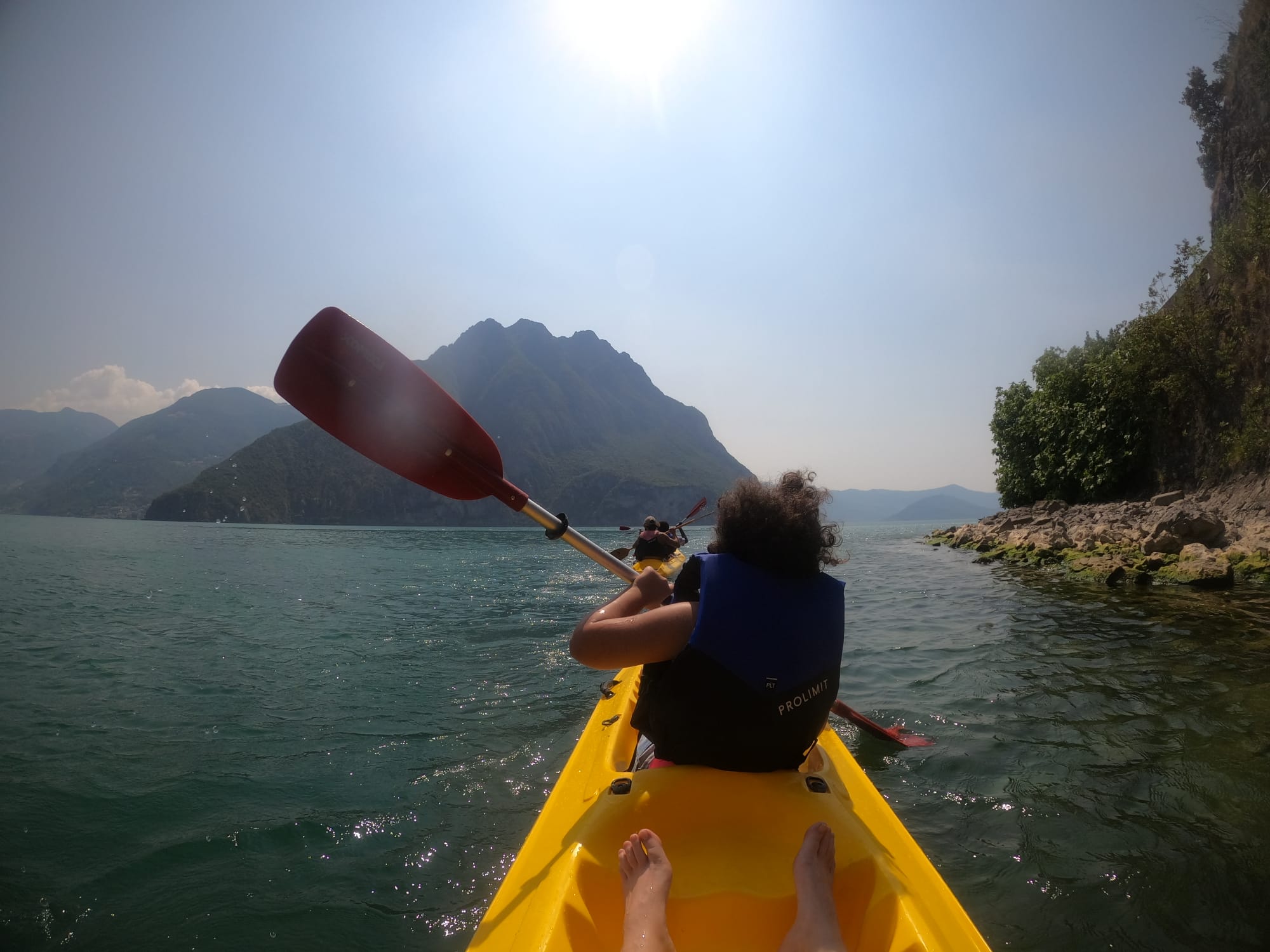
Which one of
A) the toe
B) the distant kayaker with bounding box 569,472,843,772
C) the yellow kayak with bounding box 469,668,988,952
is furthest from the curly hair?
the toe

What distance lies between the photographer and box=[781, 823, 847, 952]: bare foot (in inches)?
62.2

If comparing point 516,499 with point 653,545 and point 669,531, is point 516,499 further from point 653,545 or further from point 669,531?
point 669,531

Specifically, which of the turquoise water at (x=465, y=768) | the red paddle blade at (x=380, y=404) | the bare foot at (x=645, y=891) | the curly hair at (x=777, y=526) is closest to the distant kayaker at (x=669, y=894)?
the bare foot at (x=645, y=891)

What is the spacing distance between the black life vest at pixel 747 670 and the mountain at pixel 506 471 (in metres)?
89.4

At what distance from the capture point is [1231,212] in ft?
93.4

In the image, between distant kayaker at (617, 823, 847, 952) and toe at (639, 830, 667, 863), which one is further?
toe at (639, 830, 667, 863)

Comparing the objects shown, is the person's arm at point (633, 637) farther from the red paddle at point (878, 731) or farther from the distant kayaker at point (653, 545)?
the distant kayaker at point (653, 545)

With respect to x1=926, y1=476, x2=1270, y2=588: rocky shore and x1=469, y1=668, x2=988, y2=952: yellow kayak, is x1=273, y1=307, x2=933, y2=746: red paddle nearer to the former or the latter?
x1=469, y1=668, x2=988, y2=952: yellow kayak

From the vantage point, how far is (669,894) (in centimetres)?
178

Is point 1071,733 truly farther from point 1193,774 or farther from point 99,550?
point 99,550

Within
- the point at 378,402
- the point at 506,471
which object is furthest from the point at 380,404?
the point at 506,471

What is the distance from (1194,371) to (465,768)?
26522 mm

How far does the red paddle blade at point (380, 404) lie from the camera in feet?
13.1

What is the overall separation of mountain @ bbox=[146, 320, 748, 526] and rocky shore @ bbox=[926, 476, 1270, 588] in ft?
259
